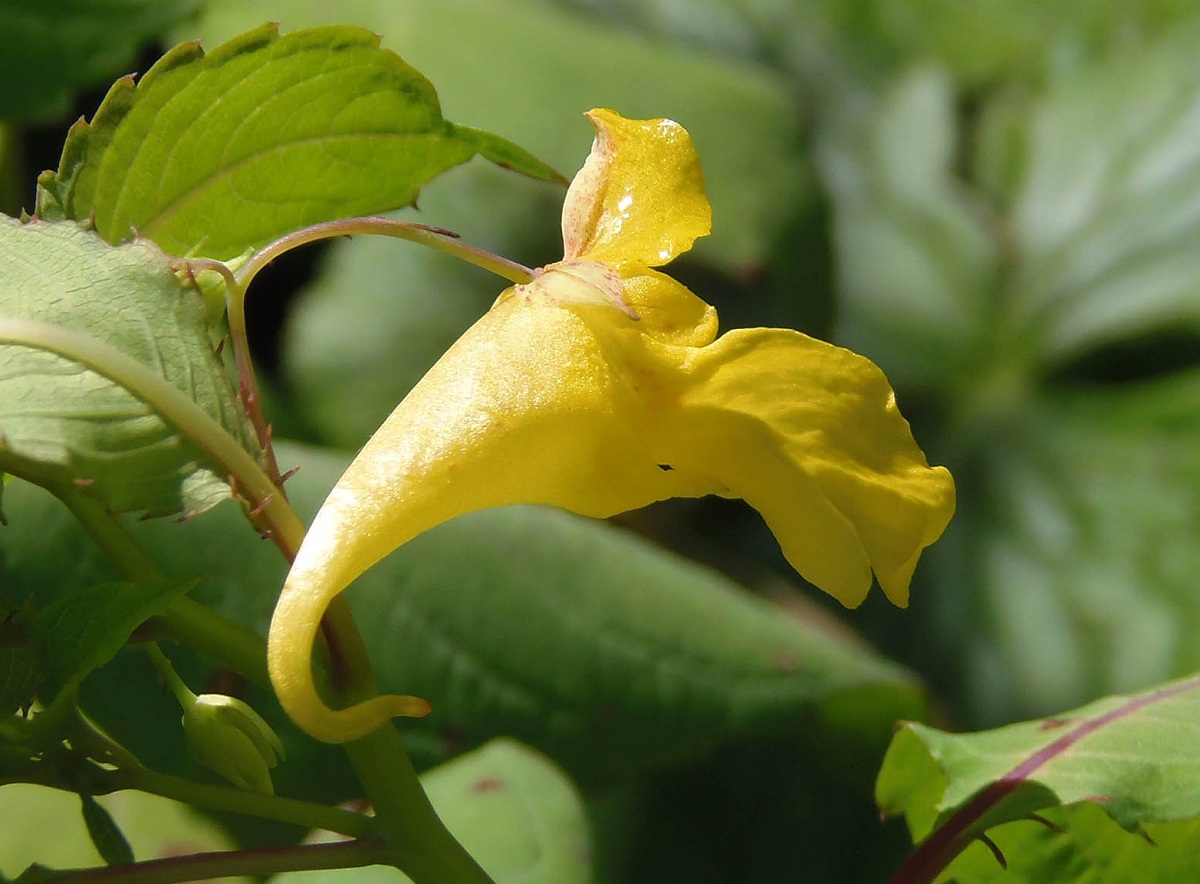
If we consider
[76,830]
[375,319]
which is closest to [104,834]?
[76,830]

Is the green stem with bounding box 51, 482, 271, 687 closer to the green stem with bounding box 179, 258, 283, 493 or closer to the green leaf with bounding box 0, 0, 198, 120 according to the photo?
the green stem with bounding box 179, 258, 283, 493

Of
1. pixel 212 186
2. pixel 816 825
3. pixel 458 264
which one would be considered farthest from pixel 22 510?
pixel 458 264

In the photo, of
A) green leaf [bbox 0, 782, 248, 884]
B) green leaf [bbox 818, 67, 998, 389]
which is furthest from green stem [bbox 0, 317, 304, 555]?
green leaf [bbox 818, 67, 998, 389]

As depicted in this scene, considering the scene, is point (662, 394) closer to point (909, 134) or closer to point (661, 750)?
point (661, 750)

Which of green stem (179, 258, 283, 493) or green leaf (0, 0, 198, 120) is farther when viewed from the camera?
green leaf (0, 0, 198, 120)

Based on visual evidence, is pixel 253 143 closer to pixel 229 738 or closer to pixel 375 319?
pixel 229 738

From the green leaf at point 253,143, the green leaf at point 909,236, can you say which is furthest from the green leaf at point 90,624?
the green leaf at point 909,236
